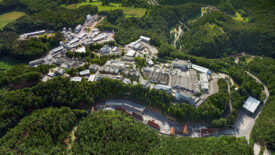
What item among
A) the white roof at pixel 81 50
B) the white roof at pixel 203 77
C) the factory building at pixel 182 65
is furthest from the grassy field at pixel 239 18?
the white roof at pixel 81 50

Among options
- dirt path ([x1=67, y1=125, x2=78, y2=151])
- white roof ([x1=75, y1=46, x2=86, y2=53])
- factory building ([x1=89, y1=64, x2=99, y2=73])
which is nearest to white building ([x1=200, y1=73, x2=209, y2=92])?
factory building ([x1=89, y1=64, x2=99, y2=73])

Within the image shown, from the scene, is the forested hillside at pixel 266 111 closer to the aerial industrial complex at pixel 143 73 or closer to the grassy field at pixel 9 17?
the aerial industrial complex at pixel 143 73

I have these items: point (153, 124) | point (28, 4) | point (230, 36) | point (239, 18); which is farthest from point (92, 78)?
point (239, 18)

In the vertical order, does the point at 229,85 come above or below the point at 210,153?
above

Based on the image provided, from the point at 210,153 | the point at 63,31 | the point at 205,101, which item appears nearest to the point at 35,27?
the point at 63,31

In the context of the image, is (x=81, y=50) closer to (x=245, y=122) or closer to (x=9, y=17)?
(x=9, y=17)

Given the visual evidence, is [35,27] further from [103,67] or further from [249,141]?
[249,141]
